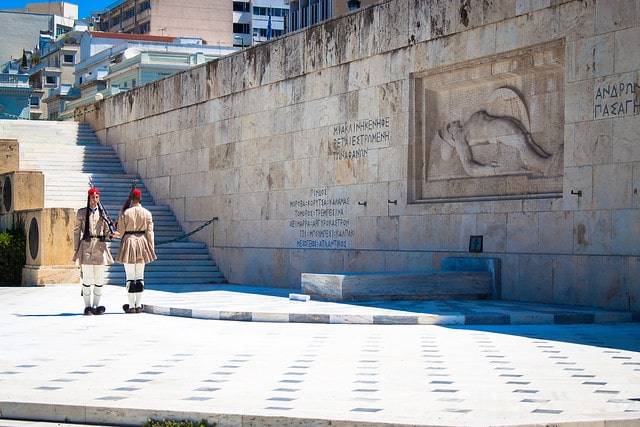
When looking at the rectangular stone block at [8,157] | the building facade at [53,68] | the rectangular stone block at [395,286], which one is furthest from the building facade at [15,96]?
the rectangular stone block at [395,286]

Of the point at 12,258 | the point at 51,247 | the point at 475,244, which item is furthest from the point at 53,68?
the point at 475,244

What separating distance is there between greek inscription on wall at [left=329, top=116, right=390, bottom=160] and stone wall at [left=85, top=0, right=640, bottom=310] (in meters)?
0.04

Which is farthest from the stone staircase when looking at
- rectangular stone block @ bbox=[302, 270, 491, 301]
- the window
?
the window

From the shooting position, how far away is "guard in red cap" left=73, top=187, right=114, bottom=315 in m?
15.0

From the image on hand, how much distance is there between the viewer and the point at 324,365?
9.61 metres

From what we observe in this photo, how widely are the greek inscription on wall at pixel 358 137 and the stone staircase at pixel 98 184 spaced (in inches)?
195

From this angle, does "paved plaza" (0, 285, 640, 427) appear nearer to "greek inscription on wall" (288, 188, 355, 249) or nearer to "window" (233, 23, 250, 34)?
"greek inscription on wall" (288, 188, 355, 249)

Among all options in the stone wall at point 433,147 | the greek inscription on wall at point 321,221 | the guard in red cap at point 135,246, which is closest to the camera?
the stone wall at point 433,147

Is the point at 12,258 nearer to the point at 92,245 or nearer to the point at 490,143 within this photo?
the point at 92,245

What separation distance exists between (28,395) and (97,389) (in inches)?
21.2

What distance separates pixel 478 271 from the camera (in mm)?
16422

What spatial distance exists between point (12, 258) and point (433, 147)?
9465 millimetres

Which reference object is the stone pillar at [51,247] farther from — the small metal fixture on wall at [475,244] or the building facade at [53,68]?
the building facade at [53,68]

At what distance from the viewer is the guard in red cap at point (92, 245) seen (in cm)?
1502
